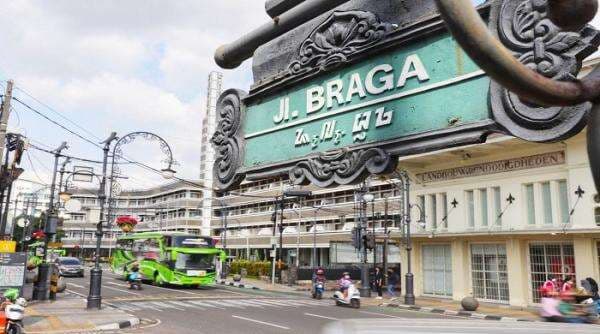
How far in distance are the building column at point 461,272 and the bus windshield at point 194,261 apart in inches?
491

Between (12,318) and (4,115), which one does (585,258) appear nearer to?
(12,318)

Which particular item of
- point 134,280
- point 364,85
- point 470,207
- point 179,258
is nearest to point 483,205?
point 470,207

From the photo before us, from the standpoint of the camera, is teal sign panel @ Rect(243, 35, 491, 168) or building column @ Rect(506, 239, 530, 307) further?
building column @ Rect(506, 239, 530, 307)

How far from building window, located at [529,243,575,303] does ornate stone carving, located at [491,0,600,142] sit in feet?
67.0

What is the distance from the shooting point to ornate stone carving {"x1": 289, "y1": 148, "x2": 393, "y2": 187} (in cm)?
198

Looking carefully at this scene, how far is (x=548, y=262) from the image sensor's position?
66.7 feet

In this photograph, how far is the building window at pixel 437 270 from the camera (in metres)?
24.2

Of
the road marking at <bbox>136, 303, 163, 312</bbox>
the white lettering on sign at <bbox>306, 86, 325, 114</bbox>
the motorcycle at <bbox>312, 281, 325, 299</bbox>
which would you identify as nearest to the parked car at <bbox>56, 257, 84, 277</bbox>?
the road marking at <bbox>136, 303, 163, 312</bbox>

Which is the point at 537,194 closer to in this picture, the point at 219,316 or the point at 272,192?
the point at 219,316

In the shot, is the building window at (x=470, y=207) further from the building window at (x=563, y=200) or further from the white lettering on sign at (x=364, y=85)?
the white lettering on sign at (x=364, y=85)

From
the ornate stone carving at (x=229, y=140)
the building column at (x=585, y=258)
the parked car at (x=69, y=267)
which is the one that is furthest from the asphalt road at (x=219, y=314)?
the parked car at (x=69, y=267)

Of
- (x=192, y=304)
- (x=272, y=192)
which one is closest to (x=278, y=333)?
(x=192, y=304)

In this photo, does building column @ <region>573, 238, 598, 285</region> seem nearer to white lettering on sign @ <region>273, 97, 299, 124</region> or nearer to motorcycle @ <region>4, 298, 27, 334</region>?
motorcycle @ <region>4, 298, 27, 334</region>

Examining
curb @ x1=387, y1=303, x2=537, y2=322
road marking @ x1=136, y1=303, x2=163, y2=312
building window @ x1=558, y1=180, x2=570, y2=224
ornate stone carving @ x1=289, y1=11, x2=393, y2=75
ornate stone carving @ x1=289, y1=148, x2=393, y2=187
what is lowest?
curb @ x1=387, y1=303, x2=537, y2=322
